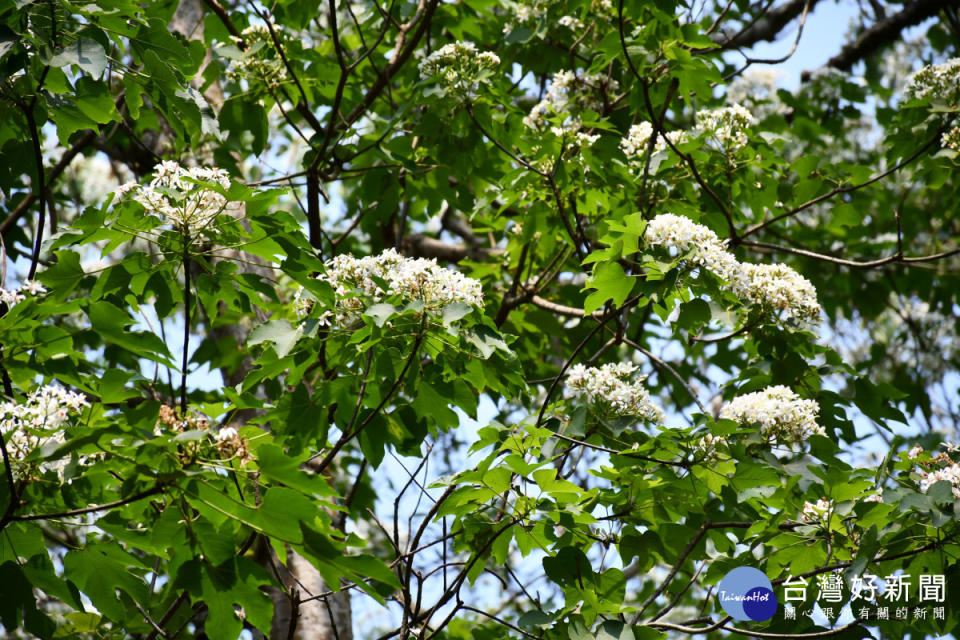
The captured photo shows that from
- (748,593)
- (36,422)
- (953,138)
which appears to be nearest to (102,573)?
(36,422)

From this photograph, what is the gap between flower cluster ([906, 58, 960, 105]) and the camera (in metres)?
4.14

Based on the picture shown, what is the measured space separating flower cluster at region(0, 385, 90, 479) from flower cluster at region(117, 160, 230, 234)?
0.57 m

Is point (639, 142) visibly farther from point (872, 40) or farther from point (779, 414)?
point (872, 40)

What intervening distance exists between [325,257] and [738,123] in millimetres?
2147

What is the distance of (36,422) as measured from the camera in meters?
2.21

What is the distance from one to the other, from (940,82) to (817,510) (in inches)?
97.8

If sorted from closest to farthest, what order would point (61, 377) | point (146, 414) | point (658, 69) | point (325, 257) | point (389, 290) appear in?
point (146, 414) → point (61, 377) → point (389, 290) → point (658, 69) → point (325, 257)

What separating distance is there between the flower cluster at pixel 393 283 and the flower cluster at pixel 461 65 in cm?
129

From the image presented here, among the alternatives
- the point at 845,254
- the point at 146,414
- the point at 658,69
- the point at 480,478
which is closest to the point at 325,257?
the point at 658,69

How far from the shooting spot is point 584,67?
515cm

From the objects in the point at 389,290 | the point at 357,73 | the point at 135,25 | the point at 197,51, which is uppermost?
the point at 357,73

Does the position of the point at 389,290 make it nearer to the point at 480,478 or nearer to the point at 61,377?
the point at 480,478

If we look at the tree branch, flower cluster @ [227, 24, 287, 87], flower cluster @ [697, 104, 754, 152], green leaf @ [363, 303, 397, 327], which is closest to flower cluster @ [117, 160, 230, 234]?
green leaf @ [363, 303, 397, 327]

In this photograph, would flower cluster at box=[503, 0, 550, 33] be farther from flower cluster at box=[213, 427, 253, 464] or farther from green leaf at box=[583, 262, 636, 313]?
flower cluster at box=[213, 427, 253, 464]
